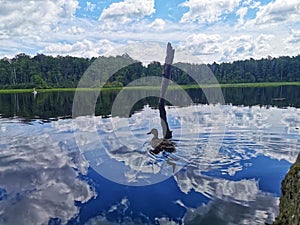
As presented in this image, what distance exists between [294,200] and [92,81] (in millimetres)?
83546

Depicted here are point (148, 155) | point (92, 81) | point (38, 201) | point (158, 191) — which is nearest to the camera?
point (38, 201)

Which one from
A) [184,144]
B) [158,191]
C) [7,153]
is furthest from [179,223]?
[7,153]

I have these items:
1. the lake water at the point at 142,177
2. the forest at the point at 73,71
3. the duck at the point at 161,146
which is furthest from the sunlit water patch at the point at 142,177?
the forest at the point at 73,71

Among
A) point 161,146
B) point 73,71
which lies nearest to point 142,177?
point 161,146

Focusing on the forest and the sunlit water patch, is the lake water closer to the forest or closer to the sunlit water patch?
the sunlit water patch

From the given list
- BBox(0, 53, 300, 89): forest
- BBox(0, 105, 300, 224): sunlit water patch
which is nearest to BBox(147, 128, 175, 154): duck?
BBox(0, 105, 300, 224): sunlit water patch

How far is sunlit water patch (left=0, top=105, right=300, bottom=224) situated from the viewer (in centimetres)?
712

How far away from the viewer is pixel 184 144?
14.0 meters

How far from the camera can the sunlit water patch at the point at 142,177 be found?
712 centimetres

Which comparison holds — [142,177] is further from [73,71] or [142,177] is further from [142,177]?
[73,71]

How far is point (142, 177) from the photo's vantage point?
9.59 metres

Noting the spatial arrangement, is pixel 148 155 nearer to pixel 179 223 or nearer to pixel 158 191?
pixel 158 191

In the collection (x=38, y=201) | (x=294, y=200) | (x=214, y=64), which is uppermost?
(x=214, y=64)

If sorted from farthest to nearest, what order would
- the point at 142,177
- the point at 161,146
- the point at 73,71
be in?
the point at 73,71 < the point at 161,146 < the point at 142,177
